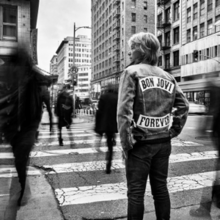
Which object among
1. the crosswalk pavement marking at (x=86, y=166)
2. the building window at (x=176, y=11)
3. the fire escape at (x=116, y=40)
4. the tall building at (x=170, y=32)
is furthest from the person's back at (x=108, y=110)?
the fire escape at (x=116, y=40)

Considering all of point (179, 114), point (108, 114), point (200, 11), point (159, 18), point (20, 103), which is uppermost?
point (159, 18)

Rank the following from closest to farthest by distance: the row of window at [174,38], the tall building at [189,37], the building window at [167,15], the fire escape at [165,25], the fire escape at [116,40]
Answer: the tall building at [189,37] → the row of window at [174,38] → the fire escape at [165,25] → the building window at [167,15] → the fire escape at [116,40]

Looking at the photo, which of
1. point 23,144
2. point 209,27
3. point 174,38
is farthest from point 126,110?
point 174,38

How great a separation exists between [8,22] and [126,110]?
22.3 meters

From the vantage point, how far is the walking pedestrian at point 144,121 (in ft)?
6.84

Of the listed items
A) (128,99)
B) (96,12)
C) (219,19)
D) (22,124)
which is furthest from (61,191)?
(96,12)

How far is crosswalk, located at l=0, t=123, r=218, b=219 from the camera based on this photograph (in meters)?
→ 3.53

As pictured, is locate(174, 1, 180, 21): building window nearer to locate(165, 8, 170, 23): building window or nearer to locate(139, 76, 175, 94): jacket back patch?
locate(165, 8, 170, 23): building window

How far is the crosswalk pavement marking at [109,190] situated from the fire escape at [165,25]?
41.1m

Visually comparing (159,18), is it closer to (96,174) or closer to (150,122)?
(96,174)

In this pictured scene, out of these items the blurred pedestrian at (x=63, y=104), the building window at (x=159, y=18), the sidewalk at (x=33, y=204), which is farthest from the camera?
the building window at (x=159, y=18)

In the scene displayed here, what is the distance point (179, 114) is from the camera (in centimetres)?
243

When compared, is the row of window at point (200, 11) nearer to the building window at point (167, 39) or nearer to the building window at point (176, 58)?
the building window at point (176, 58)

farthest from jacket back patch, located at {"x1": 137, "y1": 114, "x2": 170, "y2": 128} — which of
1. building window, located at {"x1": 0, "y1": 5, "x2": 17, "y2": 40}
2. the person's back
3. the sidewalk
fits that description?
building window, located at {"x1": 0, "y1": 5, "x2": 17, "y2": 40}
